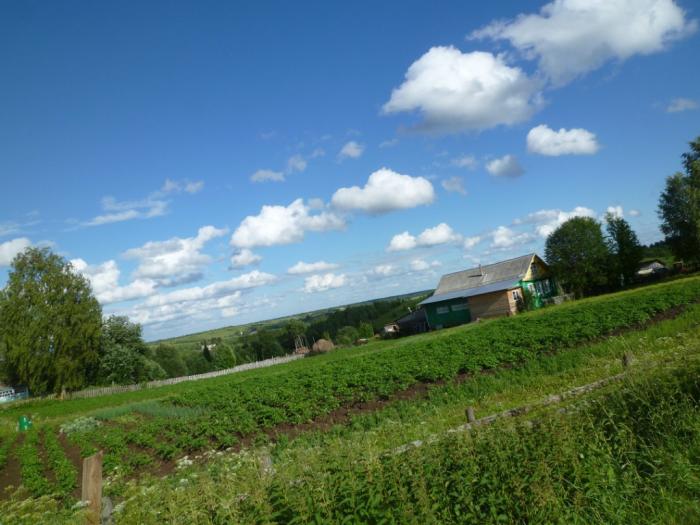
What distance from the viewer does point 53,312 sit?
39250 millimetres

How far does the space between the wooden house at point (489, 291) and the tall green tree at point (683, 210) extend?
12.4 m

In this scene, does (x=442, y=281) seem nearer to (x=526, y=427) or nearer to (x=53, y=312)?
(x=53, y=312)

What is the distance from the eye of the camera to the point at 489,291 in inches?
1686

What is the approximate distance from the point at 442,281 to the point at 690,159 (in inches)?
1095

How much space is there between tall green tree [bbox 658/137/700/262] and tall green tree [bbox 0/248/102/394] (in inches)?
2223

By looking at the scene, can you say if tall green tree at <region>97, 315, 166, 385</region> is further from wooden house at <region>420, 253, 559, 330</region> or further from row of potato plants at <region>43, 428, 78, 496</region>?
row of potato plants at <region>43, 428, 78, 496</region>

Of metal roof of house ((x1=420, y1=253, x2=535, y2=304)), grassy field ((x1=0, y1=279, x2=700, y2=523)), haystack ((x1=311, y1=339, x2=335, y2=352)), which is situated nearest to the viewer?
grassy field ((x1=0, y1=279, x2=700, y2=523))

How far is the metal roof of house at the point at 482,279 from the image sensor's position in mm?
45562

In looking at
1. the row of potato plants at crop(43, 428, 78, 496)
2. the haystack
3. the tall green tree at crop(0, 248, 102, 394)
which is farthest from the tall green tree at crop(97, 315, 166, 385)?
the row of potato plants at crop(43, 428, 78, 496)

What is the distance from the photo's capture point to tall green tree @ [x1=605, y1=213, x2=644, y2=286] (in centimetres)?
4906

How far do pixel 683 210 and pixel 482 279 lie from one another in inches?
794

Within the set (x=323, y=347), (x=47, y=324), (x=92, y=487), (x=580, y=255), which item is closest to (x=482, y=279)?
(x=580, y=255)

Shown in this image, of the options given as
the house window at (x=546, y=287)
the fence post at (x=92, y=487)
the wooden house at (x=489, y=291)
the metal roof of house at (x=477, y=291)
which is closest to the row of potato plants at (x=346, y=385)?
the fence post at (x=92, y=487)

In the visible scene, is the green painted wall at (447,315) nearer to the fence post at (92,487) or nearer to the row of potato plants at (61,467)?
the row of potato plants at (61,467)
